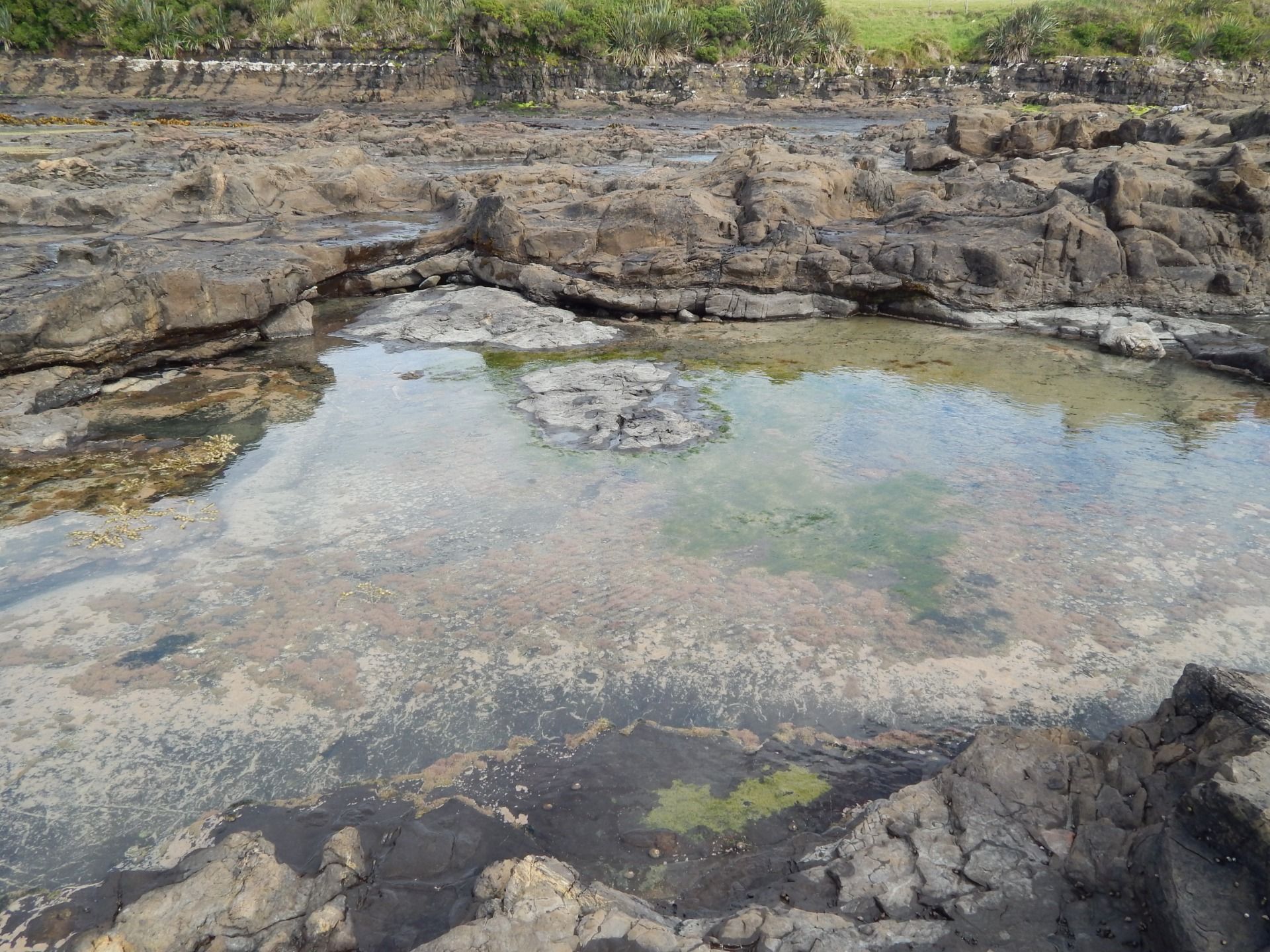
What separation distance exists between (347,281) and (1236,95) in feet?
141

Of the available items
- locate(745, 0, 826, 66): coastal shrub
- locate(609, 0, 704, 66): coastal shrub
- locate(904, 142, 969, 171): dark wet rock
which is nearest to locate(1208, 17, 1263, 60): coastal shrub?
locate(745, 0, 826, 66): coastal shrub

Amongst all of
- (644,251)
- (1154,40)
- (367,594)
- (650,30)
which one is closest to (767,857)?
(367,594)

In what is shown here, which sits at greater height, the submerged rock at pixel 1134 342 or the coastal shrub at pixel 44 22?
the coastal shrub at pixel 44 22

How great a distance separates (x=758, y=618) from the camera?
5.63 m

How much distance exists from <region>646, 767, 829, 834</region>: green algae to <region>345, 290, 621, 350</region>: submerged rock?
25.8 feet

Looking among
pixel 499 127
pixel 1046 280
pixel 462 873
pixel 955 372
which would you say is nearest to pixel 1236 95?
pixel 499 127

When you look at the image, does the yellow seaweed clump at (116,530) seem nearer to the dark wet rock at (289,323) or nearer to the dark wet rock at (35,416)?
the dark wet rock at (35,416)

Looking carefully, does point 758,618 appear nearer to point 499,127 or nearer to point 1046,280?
point 1046,280

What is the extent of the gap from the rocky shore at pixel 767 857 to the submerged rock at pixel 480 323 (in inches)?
308

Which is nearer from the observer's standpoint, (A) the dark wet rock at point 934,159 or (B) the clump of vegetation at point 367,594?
(B) the clump of vegetation at point 367,594

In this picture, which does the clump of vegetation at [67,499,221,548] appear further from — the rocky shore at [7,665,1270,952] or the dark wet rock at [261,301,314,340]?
the dark wet rock at [261,301,314,340]

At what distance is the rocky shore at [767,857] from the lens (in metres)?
2.92

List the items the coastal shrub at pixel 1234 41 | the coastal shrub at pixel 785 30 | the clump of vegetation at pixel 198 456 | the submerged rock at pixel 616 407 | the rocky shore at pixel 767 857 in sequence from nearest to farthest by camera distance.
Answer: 1. the rocky shore at pixel 767 857
2. the clump of vegetation at pixel 198 456
3. the submerged rock at pixel 616 407
4. the coastal shrub at pixel 1234 41
5. the coastal shrub at pixel 785 30

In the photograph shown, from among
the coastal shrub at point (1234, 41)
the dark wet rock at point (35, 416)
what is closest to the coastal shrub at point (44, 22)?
the dark wet rock at point (35, 416)
